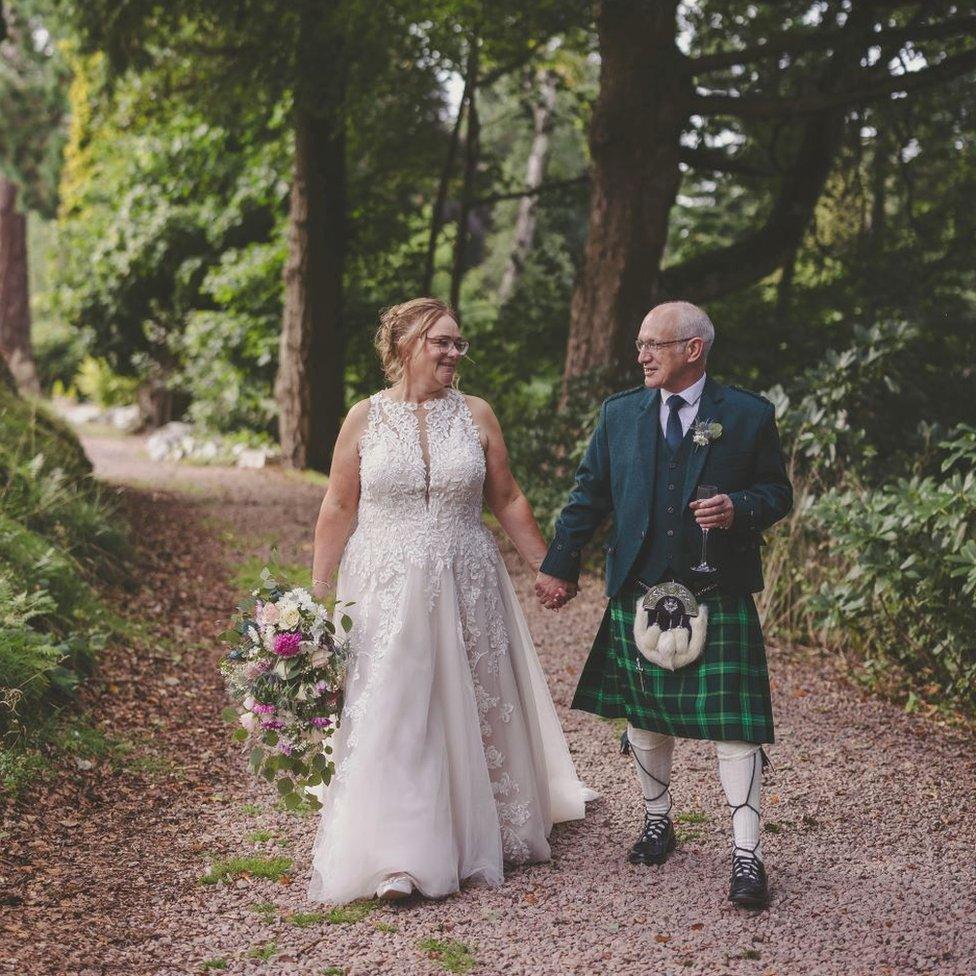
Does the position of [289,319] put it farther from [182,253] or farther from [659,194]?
[659,194]

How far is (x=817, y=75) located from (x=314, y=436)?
708 centimetres

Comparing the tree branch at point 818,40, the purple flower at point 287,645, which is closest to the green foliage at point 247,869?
the purple flower at point 287,645

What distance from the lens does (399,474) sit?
4191 millimetres

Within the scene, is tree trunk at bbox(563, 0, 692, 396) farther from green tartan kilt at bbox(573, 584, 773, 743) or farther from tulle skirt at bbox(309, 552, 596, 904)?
green tartan kilt at bbox(573, 584, 773, 743)

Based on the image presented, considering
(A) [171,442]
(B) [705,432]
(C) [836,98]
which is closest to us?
(B) [705,432]

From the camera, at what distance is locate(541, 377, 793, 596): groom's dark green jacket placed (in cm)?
394

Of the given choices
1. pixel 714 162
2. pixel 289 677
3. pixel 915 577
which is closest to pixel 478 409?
pixel 289 677

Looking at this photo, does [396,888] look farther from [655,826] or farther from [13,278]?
[13,278]

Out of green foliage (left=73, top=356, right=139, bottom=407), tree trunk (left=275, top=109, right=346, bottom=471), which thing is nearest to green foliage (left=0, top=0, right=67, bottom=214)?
green foliage (left=73, top=356, right=139, bottom=407)

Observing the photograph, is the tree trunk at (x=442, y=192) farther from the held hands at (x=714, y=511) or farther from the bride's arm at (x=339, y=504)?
the held hands at (x=714, y=511)

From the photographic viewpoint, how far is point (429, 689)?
4.11 meters

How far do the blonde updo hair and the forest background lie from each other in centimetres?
235

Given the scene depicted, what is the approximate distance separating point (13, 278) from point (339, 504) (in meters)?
22.8

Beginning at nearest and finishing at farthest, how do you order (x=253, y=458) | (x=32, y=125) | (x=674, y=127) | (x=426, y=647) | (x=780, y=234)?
(x=426, y=647)
(x=674, y=127)
(x=780, y=234)
(x=253, y=458)
(x=32, y=125)
